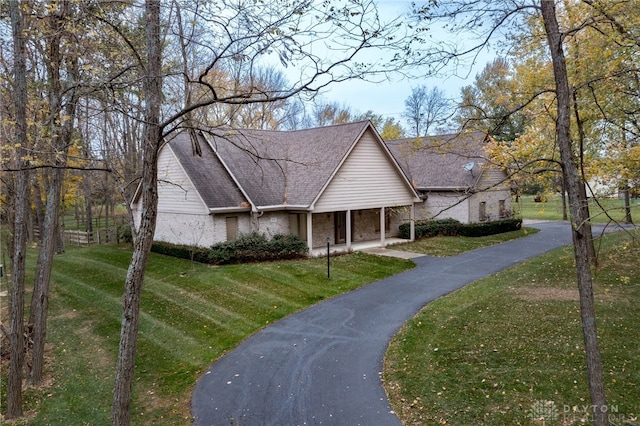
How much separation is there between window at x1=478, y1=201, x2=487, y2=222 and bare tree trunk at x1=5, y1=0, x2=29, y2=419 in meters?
25.5

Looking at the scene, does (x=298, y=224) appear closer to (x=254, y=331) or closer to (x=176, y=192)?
(x=176, y=192)

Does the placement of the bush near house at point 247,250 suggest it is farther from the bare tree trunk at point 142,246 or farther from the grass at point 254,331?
the bare tree trunk at point 142,246

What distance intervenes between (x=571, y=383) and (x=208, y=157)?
1804 cm

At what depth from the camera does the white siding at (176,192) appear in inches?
758

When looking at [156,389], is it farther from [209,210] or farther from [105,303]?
[209,210]

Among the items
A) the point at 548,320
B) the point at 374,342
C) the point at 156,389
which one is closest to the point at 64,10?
the point at 156,389

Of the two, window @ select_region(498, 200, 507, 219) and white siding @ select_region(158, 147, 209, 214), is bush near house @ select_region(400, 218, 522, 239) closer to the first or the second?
window @ select_region(498, 200, 507, 219)

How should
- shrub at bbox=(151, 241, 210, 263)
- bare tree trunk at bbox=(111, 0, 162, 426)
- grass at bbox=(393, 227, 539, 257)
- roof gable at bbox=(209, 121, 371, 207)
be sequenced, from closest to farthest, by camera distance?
bare tree trunk at bbox=(111, 0, 162, 426)
shrub at bbox=(151, 241, 210, 263)
roof gable at bbox=(209, 121, 371, 207)
grass at bbox=(393, 227, 539, 257)

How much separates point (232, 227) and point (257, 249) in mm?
1788

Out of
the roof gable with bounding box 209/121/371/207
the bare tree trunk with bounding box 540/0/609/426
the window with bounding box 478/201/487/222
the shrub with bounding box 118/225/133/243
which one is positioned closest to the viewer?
the bare tree trunk with bounding box 540/0/609/426

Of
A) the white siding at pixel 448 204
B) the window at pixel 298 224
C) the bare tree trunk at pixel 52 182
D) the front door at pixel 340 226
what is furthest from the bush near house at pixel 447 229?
the bare tree trunk at pixel 52 182

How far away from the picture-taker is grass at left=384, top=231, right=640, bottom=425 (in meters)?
6.57

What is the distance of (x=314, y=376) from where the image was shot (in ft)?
27.0

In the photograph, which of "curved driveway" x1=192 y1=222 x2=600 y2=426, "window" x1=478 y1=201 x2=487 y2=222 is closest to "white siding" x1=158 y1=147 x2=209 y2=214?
"curved driveway" x1=192 y1=222 x2=600 y2=426
